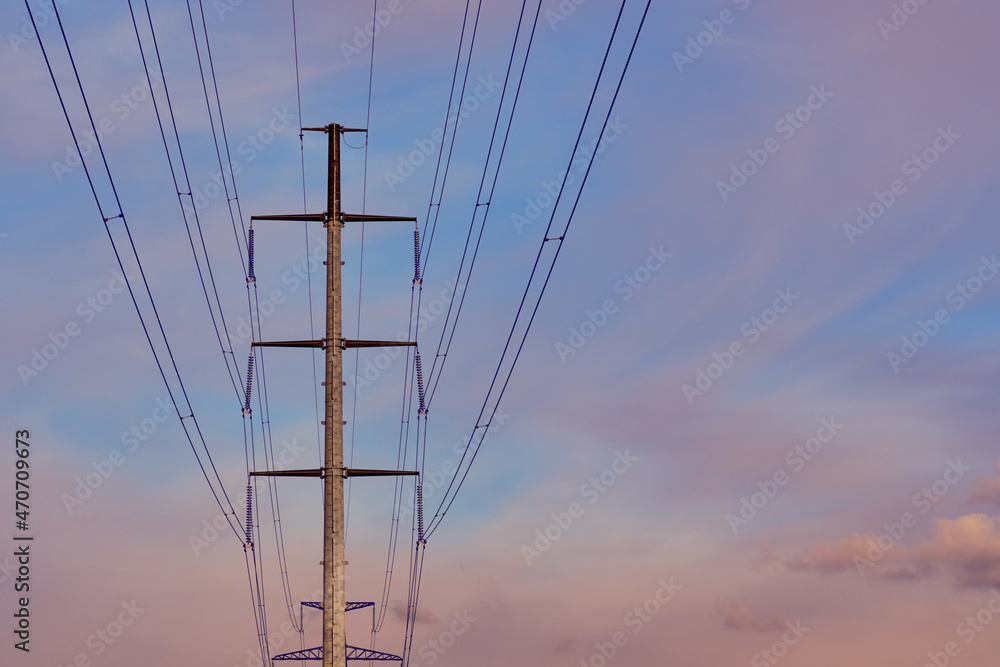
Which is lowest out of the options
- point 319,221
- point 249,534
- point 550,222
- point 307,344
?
point 550,222

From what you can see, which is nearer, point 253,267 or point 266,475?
point 253,267

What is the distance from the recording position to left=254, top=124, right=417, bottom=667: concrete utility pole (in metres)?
42.0

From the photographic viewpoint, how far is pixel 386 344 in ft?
151

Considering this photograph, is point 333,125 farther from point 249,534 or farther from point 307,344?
point 249,534

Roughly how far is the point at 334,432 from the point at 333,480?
1.67m

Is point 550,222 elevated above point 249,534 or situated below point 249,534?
below

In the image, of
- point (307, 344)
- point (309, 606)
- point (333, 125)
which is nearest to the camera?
point (307, 344)

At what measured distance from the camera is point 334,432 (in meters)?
43.5

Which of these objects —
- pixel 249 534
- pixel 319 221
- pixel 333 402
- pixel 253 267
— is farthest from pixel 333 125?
pixel 249 534

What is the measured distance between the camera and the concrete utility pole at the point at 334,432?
138ft

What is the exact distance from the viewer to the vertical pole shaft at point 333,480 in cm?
4188

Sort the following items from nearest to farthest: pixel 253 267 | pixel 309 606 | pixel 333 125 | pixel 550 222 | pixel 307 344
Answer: pixel 550 222 → pixel 253 267 → pixel 307 344 → pixel 333 125 → pixel 309 606

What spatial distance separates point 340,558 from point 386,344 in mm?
8187

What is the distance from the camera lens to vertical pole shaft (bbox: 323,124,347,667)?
41875 mm
